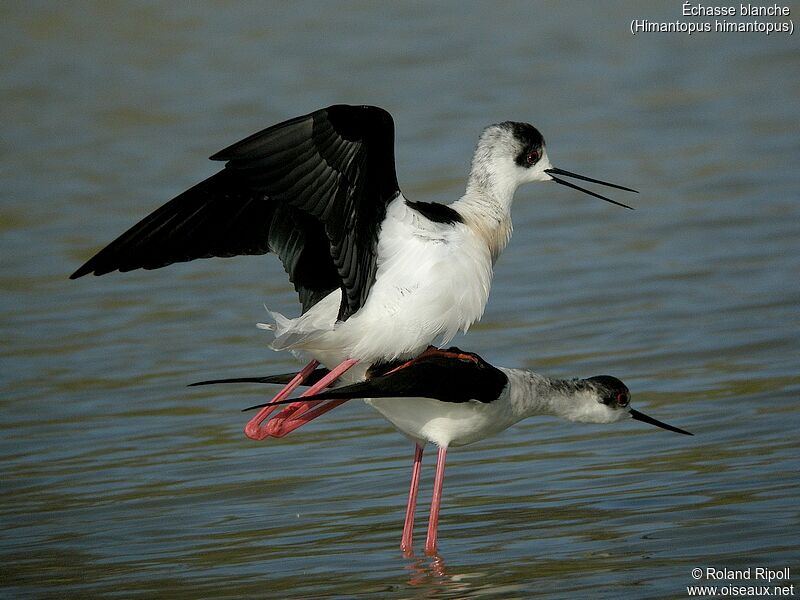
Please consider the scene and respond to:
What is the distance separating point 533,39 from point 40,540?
9.89 metres

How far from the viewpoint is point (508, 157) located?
586cm

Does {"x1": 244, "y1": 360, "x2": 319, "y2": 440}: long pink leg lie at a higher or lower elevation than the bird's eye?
lower

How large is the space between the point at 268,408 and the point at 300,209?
1.09 m

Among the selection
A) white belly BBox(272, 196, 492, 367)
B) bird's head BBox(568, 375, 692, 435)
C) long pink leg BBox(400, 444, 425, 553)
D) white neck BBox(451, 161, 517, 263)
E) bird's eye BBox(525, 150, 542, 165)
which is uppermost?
bird's eye BBox(525, 150, 542, 165)

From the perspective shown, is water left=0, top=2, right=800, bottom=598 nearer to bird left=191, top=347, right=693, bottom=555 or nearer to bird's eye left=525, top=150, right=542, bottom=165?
bird left=191, top=347, right=693, bottom=555

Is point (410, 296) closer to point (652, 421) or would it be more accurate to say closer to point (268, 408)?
point (268, 408)

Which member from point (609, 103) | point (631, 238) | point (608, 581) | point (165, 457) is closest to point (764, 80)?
point (609, 103)

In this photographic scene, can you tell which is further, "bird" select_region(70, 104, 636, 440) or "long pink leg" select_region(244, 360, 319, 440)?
"long pink leg" select_region(244, 360, 319, 440)

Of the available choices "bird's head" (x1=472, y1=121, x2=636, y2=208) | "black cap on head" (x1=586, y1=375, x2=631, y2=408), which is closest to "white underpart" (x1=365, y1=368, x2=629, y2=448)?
"black cap on head" (x1=586, y1=375, x2=631, y2=408)

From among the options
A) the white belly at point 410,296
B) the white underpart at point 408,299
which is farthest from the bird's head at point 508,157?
the white belly at point 410,296

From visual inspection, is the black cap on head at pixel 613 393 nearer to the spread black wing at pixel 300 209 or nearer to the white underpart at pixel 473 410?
the white underpart at pixel 473 410

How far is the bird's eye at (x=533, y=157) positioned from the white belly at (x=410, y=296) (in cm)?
66

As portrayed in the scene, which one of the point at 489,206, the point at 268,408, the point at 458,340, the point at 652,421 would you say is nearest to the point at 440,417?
the point at 268,408

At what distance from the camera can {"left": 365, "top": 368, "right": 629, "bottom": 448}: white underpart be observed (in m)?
5.60
